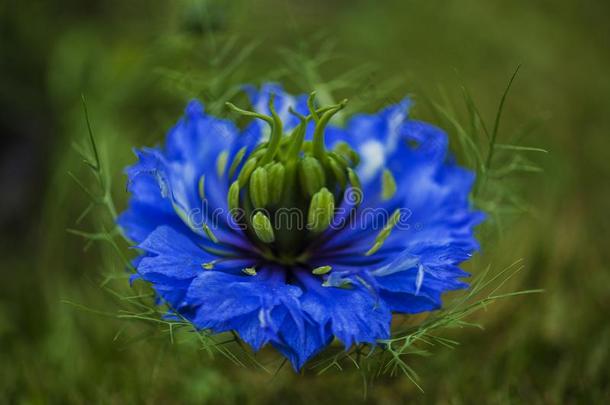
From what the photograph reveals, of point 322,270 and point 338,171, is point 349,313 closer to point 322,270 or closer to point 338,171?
point 322,270

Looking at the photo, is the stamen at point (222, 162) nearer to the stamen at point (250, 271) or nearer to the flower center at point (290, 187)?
the flower center at point (290, 187)

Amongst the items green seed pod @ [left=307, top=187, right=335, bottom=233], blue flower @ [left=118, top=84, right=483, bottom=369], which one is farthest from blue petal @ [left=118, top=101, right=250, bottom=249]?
green seed pod @ [left=307, top=187, right=335, bottom=233]

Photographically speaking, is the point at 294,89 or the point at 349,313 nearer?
the point at 349,313

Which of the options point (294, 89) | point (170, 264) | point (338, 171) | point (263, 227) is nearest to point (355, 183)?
point (338, 171)

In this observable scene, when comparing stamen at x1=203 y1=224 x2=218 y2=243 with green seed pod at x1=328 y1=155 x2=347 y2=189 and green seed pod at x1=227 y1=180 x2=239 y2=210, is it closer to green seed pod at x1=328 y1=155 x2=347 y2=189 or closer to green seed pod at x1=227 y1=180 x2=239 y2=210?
green seed pod at x1=227 y1=180 x2=239 y2=210

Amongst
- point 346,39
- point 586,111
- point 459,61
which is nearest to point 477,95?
point 459,61

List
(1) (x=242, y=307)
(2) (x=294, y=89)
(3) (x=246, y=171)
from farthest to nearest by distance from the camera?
(2) (x=294, y=89) < (3) (x=246, y=171) < (1) (x=242, y=307)
